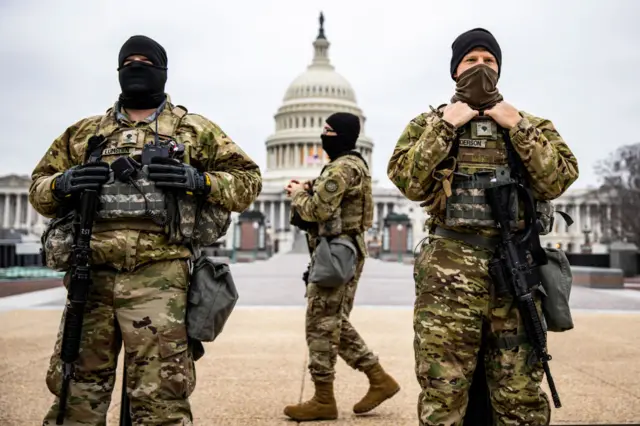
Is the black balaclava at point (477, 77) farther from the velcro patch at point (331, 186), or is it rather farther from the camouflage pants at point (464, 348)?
the velcro patch at point (331, 186)

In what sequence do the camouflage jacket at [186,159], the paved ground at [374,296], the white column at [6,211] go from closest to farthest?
1. the camouflage jacket at [186,159]
2. the paved ground at [374,296]
3. the white column at [6,211]

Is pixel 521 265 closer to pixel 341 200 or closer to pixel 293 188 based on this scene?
pixel 341 200

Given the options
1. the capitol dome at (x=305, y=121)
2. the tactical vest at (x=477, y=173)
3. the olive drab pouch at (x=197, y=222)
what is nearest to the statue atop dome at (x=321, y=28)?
the capitol dome at (x=305, y=121)

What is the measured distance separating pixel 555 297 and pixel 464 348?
0.55 meters

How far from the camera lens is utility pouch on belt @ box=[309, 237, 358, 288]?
519cm

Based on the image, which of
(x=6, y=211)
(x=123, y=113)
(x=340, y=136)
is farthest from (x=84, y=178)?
(x=6, y=211)

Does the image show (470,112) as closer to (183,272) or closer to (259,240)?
(183,272)

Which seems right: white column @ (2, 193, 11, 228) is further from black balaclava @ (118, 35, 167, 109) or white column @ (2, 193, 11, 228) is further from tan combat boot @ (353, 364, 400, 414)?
black balaclava @ (118, 35, 167, 109)

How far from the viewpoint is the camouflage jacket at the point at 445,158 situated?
367 centimetres

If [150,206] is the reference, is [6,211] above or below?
above

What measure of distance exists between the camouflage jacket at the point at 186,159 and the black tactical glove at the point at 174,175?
0.10 meters

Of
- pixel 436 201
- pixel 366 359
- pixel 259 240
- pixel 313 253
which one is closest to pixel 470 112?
pixel 436 201

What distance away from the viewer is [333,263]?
205 inches

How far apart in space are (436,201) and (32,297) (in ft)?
48.9
